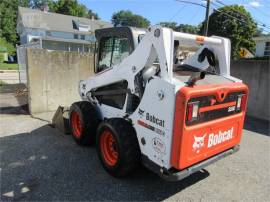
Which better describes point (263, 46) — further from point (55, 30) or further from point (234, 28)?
point (55, 30)

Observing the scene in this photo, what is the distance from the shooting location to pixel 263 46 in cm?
2595

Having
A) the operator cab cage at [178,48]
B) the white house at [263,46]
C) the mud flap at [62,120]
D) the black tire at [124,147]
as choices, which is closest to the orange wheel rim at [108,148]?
the black tire at [124,147]

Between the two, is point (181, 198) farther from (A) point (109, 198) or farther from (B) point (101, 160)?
(B) point (101, 160)

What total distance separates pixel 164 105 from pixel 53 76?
5.04 m

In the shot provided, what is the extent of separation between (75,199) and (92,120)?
5.14ft

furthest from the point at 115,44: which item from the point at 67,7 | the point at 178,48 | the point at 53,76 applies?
the point at 67,7

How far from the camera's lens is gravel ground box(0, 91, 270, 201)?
122 inches

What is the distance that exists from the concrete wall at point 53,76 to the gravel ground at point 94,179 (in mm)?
2093

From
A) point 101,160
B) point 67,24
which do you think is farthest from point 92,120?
point 67,24

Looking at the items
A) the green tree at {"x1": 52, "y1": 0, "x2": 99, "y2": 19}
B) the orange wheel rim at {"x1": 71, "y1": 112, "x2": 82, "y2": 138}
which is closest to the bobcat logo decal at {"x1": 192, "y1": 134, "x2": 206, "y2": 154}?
the orange wheel rim at {"x1": 71, "y1": 112, "x2": 82, "y2": 138}

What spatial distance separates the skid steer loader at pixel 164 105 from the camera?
2.71 metres

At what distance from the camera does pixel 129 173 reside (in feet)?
11.1

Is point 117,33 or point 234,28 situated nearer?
point 117,33

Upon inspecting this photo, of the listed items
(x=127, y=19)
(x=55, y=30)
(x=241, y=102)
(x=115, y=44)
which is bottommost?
(x=241, y=102)
